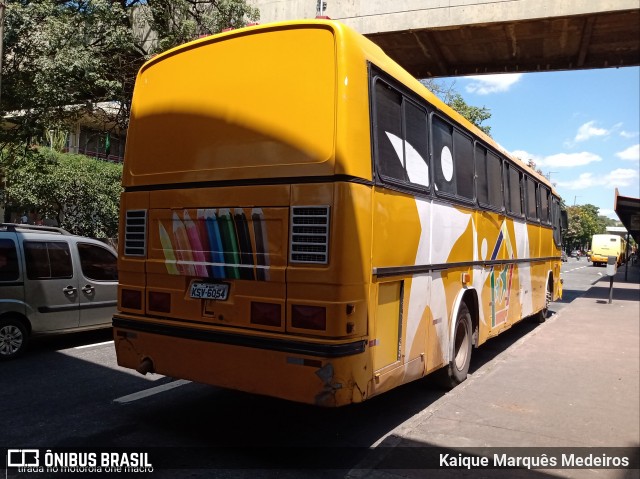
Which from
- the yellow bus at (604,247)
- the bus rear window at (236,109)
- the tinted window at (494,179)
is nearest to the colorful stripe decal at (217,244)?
the bus rear window at (236,109)

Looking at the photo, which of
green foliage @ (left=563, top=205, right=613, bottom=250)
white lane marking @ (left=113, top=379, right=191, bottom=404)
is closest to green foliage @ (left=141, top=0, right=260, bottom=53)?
white lane marking @ (left=113, top=379, right=191, bottom=404)

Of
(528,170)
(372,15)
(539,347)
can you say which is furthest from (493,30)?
(539,347)

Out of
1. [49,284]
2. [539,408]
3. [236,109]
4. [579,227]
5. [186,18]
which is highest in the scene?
[186,18]

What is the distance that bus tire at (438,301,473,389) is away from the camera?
245 inches

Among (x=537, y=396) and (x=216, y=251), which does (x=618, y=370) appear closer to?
(x=537, y=396)

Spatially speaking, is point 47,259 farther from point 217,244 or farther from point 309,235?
point 309,235

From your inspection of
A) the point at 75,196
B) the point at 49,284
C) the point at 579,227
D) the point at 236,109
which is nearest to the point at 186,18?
the point at 75,196

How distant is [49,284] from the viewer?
7.51 m

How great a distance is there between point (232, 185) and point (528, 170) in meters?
7.43

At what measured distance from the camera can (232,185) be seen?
4.35m

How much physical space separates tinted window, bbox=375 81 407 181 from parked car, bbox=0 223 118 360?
557 centimetres

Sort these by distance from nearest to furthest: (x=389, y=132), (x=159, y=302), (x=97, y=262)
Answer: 1. (x=389, y=132)
2. (x=159, y=302)
3. (x=97, y=262)

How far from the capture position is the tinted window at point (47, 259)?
24.1 feet

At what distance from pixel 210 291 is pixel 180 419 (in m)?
1.51
